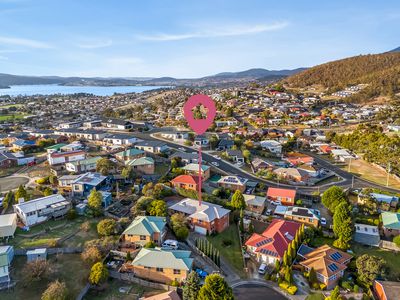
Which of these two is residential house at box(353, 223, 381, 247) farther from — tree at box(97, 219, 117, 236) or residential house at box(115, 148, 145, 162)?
residential house at box(115, 148, 145, 162)

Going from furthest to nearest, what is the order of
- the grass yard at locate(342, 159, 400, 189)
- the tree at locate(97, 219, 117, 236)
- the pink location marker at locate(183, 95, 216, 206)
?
the grass yard at locate(342, 159, 400, 189)
the tree at locate(97, 219, 117, 236)
the pink location marker at locate(183, 95, 216, 206)

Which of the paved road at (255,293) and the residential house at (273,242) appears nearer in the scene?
the paved road at (255,293)

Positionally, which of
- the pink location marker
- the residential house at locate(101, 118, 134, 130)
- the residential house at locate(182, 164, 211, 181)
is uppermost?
the pink location marker

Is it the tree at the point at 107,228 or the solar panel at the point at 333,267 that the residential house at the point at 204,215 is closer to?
the tree at the point at 107,228

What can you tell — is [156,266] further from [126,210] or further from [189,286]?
[126,210]

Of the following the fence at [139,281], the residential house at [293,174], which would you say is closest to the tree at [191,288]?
the fence at [139,281]

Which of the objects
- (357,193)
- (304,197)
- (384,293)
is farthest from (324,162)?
(384,293)

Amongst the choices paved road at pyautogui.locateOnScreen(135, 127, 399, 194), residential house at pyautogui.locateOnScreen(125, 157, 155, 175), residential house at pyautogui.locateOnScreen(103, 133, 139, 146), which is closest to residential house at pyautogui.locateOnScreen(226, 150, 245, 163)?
paved road at pyautogui.locateOnScreen(135, 127, 399, 194)
